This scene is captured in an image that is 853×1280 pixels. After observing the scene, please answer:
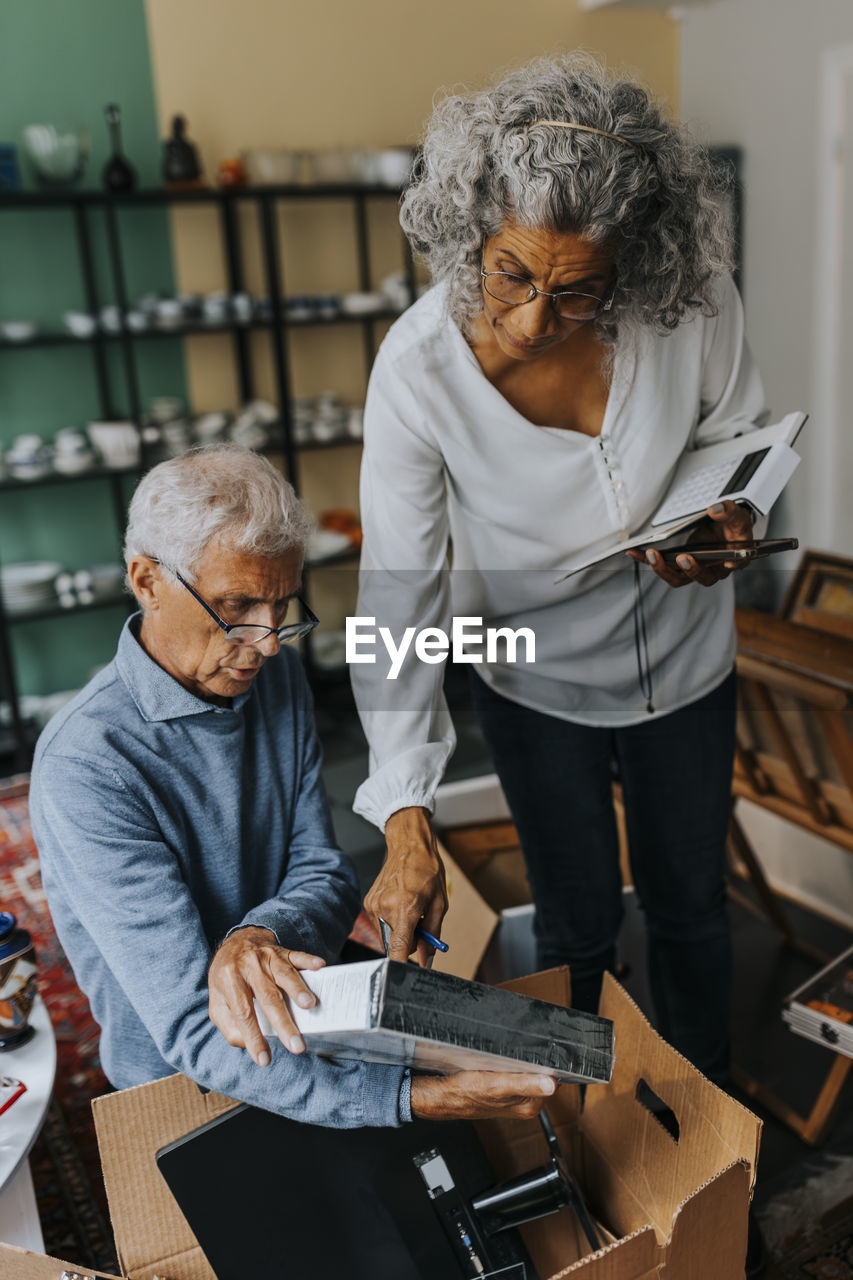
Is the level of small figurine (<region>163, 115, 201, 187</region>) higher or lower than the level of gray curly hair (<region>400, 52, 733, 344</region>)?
higher

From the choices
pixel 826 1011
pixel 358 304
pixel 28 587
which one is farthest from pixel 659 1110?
pixel 358 304

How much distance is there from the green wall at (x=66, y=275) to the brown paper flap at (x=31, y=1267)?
3.16 m

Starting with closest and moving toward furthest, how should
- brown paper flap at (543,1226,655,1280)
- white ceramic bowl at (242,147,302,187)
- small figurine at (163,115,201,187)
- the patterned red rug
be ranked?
brown paper flap at (543,1226,655,1280) < the patterned red rug < small figurine at (163,115,201,187) < white ceramic bowl at (242,147,302,187)

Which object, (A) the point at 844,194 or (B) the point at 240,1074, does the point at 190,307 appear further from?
(B) the point at 240,1074

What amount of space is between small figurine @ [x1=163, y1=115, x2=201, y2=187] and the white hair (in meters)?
3.01

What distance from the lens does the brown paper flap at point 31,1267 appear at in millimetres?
920

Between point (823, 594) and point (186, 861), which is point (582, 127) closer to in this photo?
point (186, 861)

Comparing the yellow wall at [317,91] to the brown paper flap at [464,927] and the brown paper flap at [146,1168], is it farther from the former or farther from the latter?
the brown paper flap at [146,1168]

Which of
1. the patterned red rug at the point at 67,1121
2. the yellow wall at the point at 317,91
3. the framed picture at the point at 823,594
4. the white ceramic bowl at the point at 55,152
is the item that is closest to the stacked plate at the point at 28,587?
the yellow wall at the point at 317,91

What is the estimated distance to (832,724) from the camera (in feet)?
5.71

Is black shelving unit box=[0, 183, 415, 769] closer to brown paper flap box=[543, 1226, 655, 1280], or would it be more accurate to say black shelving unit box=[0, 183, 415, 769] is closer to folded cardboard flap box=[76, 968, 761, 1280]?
folded cardboard flap box=[76, 968, 761, 1280]

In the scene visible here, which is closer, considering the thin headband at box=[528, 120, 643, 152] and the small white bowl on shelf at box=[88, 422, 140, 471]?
the thin headband at box=[528, 120, 643, 152]

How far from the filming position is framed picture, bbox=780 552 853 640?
251cm

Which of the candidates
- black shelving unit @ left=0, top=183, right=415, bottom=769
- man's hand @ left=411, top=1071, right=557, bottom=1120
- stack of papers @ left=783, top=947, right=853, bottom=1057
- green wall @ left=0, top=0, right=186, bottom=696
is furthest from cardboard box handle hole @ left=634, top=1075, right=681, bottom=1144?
green wall @ left=0, top=0, right=186, bottom=696
